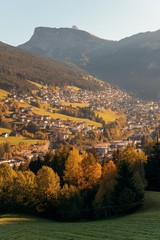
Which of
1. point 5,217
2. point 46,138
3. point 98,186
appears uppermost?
point 46,138

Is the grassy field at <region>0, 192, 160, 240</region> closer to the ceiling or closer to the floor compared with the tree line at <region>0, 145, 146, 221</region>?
Answer: closer to the floor

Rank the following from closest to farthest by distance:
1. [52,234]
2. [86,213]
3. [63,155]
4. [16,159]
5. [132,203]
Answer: [52,234], [132,203], [86,213], [63,155], [16,159]

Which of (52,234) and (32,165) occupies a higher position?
(32,165)

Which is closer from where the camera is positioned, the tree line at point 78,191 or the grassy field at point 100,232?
the grassy field at point 100,232

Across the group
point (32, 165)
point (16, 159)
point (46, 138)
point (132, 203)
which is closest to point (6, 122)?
point (46, 138)

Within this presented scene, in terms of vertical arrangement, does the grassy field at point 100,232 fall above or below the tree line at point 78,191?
below

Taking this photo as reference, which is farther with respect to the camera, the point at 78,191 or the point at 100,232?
the point at 78,191

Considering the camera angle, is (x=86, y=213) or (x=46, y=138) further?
(x=46, y=138)

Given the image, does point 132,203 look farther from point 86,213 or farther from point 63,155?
point 63,155

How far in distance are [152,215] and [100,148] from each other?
11135 cm

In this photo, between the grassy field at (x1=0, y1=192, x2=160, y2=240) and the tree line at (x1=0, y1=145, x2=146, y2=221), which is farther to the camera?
the tree line at (x1=0, y1=145, x2=146, y2=221)

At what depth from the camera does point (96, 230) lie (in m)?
35.2

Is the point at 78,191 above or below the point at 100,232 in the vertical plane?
above

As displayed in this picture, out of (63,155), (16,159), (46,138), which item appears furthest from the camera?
(46,138)
